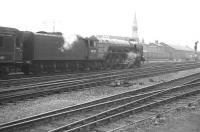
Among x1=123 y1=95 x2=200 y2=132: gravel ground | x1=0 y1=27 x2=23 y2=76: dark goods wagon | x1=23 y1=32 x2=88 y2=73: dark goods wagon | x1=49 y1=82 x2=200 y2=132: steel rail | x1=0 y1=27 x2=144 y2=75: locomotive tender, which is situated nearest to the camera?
x1=49 y1=82 x2=200 y2=132: steel rail

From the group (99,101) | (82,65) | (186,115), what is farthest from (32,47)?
(186,115)

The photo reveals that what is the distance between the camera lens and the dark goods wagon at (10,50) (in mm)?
18833

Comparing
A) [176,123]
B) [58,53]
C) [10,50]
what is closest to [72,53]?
[58,53]

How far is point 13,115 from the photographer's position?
1042cm

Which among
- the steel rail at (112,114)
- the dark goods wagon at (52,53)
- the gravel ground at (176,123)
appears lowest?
the gravel ground at (176,123)

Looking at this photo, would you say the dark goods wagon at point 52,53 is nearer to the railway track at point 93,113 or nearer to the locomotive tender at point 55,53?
the locomotive tender at point 55,53

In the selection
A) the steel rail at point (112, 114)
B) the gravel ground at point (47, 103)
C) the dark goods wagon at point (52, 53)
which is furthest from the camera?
the dark goods wagon at point (52, 53)

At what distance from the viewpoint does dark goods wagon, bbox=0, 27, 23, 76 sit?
18.8 metres

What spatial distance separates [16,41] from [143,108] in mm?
11129

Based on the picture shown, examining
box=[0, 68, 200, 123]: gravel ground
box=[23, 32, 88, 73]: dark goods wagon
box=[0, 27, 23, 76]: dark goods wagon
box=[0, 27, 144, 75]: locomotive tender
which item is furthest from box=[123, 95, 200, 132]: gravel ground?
box=[23, 32, 88, 73]: dark goods wagon

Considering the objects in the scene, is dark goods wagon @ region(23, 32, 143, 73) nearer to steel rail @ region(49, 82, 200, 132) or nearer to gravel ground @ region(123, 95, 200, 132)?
steel rail @ region(49, 82, 200, 132)

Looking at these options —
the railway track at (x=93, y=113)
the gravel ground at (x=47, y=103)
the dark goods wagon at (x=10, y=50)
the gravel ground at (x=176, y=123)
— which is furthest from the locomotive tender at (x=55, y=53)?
the gravel ground at (x=176, y=123)

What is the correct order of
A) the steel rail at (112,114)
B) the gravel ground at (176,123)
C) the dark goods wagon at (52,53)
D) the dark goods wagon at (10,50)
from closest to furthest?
1. the steel rail at (112,114)
2. the gravel ground at (176,123)
3. the dark goods wagon at (10,50)
4. the dark goods wagon at (52,53)

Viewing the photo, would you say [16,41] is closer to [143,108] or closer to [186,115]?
[143,108]
